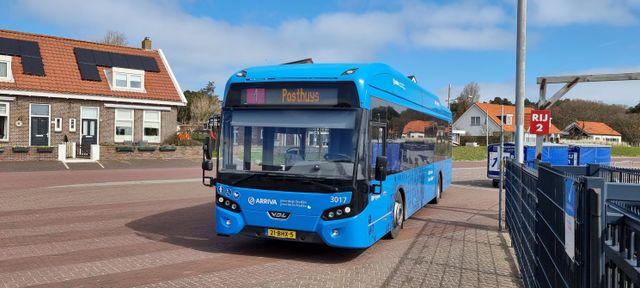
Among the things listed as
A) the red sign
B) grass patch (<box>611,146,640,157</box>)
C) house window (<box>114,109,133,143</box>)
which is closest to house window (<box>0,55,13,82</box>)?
house window (<box>114,109,133,143</box>)

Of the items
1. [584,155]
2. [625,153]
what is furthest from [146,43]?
[625,153]

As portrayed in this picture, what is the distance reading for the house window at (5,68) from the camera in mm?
28547

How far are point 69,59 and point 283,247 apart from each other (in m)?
29.4

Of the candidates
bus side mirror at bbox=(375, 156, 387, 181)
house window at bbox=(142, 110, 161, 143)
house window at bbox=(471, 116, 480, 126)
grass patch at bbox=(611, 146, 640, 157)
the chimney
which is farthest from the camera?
house window at bbox=(471, 116, 480, 126)

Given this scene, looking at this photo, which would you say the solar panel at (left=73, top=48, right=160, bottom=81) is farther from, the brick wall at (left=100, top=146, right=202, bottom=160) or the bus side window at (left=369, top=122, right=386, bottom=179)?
the bus side window at (left=369, top=122, right=386, bottom=179)

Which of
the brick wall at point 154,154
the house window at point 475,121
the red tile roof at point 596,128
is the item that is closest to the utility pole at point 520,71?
the brick wall at point 154,154

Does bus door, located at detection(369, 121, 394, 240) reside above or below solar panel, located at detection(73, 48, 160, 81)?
below

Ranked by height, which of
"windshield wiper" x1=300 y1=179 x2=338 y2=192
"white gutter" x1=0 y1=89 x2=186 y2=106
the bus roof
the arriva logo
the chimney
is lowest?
the arriva logo

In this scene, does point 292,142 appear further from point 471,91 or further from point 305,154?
point 471,91

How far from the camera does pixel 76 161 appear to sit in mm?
26797

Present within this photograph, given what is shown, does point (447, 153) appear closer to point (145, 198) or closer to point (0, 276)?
point (145, 198)

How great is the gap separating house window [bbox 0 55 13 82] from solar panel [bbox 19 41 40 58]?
1422mm

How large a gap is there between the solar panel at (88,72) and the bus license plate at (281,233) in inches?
1135

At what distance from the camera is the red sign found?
458 inches
